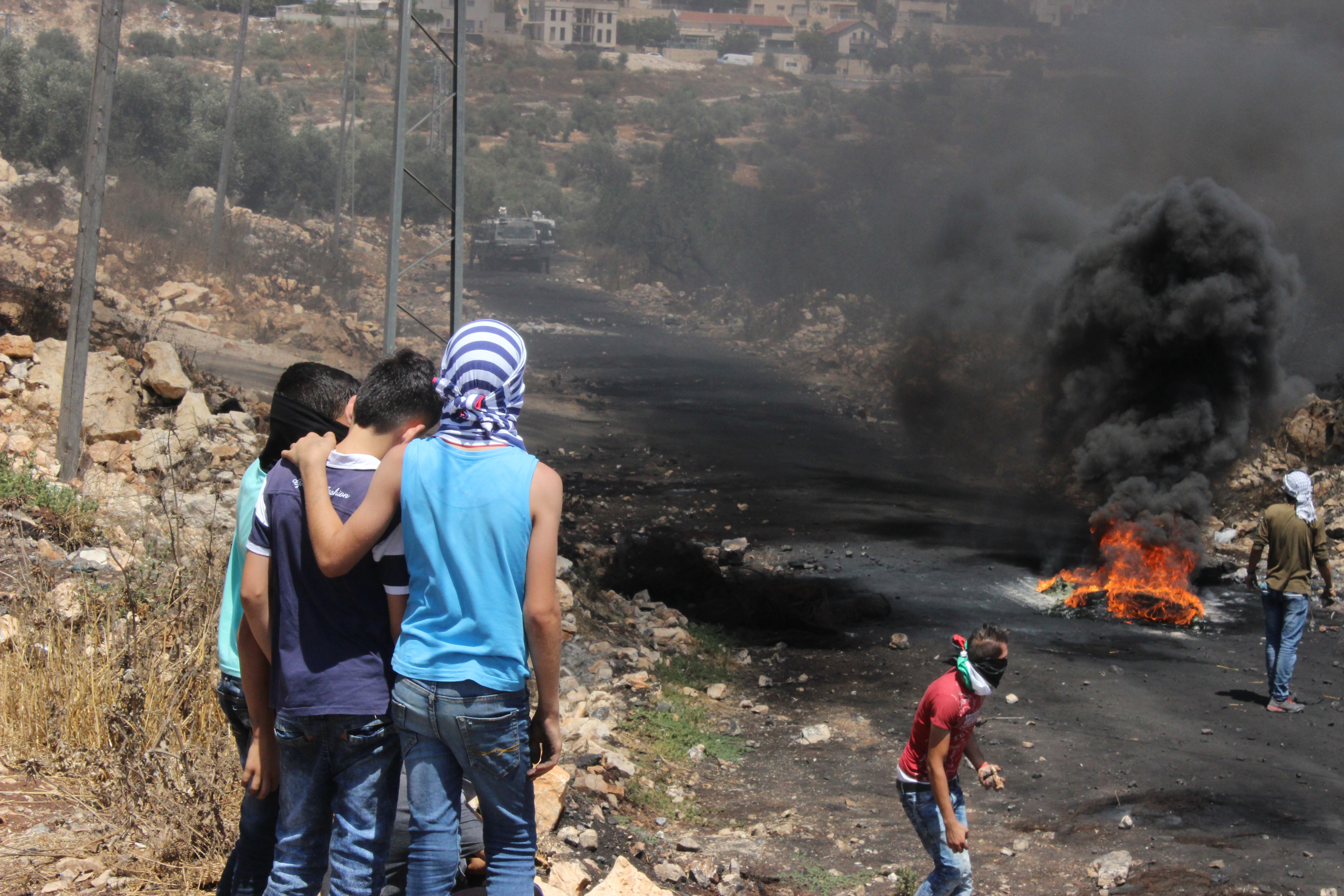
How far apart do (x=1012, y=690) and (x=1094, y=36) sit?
35.4m

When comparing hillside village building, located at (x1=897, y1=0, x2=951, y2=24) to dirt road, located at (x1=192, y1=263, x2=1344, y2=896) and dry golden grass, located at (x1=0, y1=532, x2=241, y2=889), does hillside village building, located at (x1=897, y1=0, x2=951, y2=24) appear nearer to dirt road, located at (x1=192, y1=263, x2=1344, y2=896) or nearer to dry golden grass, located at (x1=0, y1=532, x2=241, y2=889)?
dirt road, located at (x1=192, y1=263, x2=1344, y2=896)

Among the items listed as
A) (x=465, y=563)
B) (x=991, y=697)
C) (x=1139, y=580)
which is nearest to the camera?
(x=465, y=563)

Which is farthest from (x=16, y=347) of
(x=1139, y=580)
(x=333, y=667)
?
(x=1139, y=580)

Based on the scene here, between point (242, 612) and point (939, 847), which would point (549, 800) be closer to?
point (939, 847)

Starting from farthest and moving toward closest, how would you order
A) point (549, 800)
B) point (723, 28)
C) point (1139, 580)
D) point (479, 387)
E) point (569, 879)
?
1. point (723, 28)
2. point (1139, 580)
3. point (549, 800)
4. point (569, 879)
5. point (479, 387)

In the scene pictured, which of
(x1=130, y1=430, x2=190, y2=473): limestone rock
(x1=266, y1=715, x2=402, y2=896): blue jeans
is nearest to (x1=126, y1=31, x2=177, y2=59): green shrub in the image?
(x1=130, y1=430, x2=190, y2=473): limestone rock

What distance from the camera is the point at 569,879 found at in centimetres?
357

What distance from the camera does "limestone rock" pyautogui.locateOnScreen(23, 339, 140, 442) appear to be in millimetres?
9453

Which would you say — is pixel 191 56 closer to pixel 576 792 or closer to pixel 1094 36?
pixel 1094 36

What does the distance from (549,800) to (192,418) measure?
7338 millimetres

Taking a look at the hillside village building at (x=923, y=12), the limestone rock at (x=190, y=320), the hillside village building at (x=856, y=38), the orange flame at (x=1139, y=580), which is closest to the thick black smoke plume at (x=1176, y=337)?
the orange flame at (x=1139, y=580)

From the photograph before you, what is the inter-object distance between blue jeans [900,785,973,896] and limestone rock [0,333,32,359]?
9834 mm

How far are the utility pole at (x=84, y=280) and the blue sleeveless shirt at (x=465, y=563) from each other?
23.7ft

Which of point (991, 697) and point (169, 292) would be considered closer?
point (991, 697)
